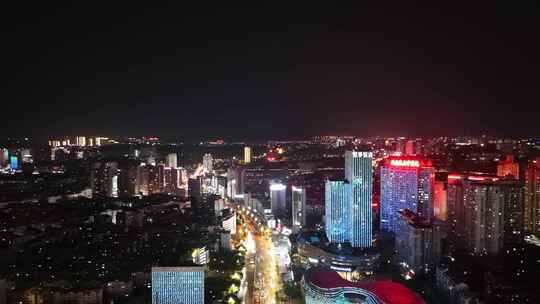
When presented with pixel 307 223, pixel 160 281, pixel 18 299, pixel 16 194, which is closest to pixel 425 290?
pixel 160 281

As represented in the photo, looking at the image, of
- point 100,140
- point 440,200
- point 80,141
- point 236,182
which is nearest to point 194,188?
point 236,182

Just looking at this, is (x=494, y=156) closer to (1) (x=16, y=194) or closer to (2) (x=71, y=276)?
(2) (x=71, y=276)

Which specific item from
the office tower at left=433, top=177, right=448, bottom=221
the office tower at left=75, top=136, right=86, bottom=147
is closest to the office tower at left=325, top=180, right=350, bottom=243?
the office tower at left=433, top=177, right=448, bottom=221

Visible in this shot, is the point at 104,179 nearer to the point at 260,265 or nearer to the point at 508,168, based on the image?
the point at 260,265

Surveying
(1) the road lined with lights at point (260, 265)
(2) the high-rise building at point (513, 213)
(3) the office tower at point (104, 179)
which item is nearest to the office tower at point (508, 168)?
(2) the high-rise building at point (513, 213)

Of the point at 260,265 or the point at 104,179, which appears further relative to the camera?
Result: the point at 104,179

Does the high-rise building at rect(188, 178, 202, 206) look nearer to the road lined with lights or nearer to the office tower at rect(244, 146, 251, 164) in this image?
the road lined with lights
